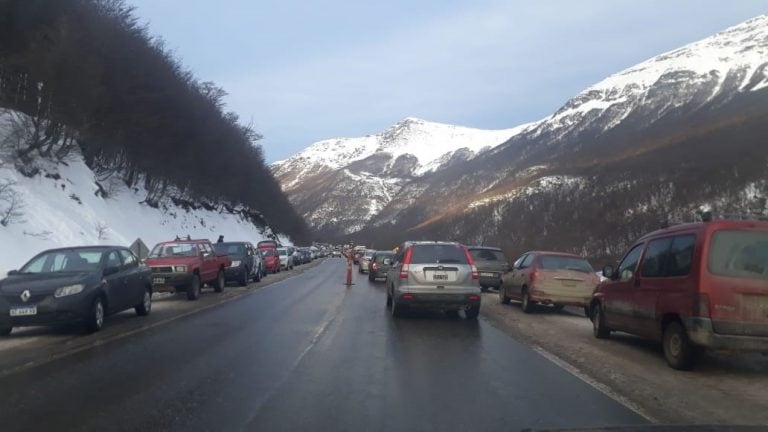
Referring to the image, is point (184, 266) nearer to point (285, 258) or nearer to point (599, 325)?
point (599, 325)

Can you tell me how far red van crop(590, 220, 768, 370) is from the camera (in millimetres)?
8500

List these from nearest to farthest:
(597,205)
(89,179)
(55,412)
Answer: (55,412) < (89,179) < (597,205)

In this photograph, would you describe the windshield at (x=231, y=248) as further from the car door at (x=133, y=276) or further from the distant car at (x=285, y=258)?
the distant car at (x=285, y=258)

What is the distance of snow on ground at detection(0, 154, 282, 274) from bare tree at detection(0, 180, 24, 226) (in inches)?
8.7

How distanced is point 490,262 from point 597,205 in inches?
2805

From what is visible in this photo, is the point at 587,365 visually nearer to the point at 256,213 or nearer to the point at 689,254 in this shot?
the point at 689,254

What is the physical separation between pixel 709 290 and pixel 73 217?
27732 mm

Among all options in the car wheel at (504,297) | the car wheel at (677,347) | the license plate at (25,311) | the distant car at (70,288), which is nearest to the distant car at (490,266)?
the car wheel at (504,297)

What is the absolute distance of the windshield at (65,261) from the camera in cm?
1309

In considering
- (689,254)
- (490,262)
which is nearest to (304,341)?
(689,254)

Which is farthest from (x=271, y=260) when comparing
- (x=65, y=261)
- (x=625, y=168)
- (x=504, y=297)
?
(x=625, y=168)

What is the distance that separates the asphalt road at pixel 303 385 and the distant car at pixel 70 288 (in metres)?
1.22

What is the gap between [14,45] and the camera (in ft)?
89.1

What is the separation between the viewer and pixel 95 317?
1223 cm
